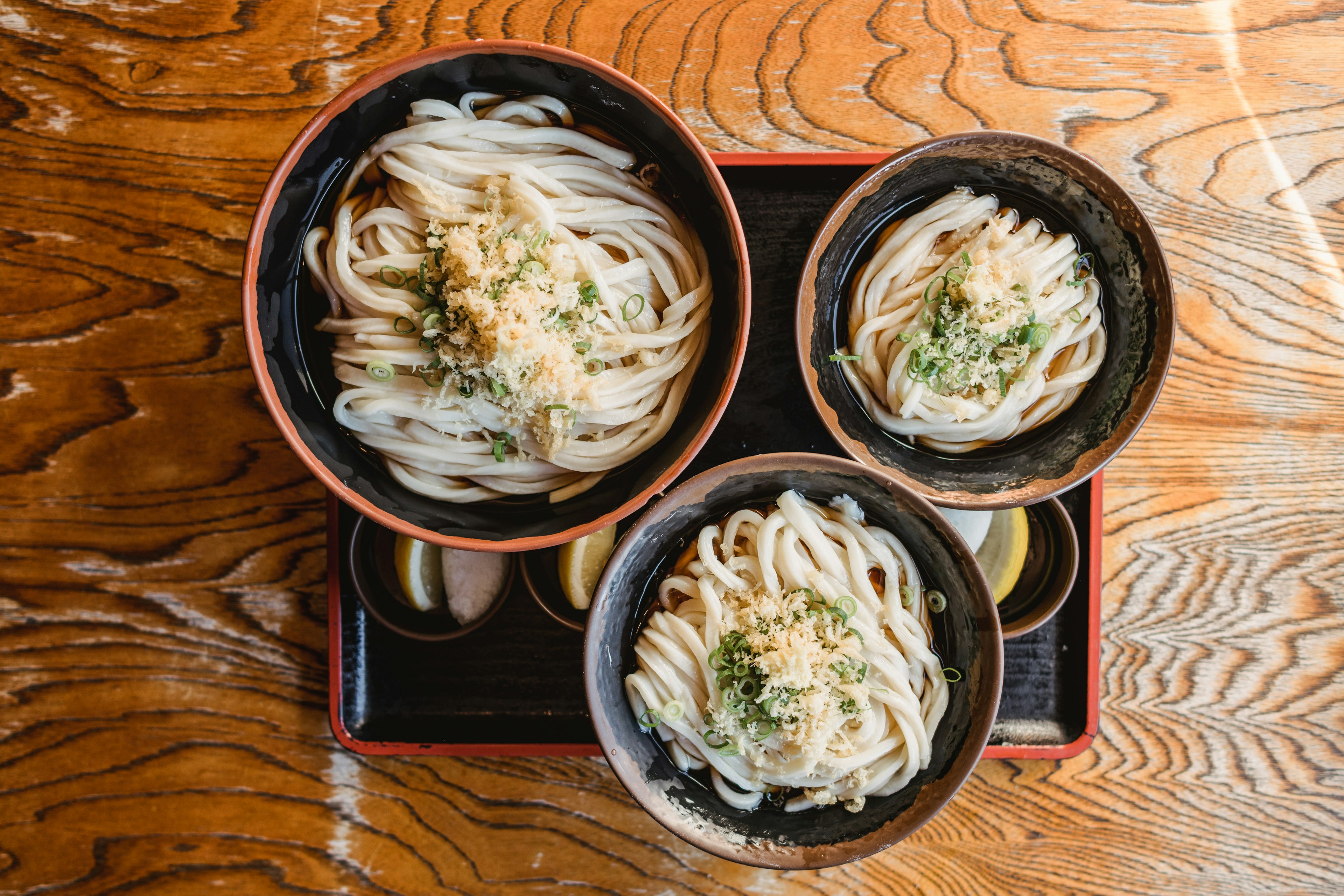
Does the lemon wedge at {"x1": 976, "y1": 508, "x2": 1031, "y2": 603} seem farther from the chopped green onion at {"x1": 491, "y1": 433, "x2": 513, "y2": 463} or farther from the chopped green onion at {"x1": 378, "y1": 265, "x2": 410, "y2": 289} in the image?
the chopped green onion at {"x1": 378, "y1": 265, "x2": 410, "y2": 289}

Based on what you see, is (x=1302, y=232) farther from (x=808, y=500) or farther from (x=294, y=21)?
(x=294, y=21)

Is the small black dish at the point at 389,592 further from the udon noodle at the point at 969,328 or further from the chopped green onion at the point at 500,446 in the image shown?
the udon noodle at the point at 969,328

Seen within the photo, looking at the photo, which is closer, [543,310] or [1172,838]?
[543,310]

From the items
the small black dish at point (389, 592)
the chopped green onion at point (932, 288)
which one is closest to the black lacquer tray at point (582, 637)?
the small black dish at point (389, 592)

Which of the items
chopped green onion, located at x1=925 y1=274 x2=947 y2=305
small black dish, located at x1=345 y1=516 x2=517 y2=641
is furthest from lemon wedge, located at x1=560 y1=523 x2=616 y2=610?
chopped green onion, located at x1=925 y1=274 x2=947 y2=305

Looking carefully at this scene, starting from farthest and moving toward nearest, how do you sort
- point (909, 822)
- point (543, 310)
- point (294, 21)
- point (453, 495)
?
point (294, 21), point (453, 495), point (909, 822), point (543, 310)

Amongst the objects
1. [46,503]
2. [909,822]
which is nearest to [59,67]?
[46,503]

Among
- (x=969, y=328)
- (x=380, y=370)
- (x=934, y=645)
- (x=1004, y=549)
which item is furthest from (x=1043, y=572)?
(x=380, y=370)
